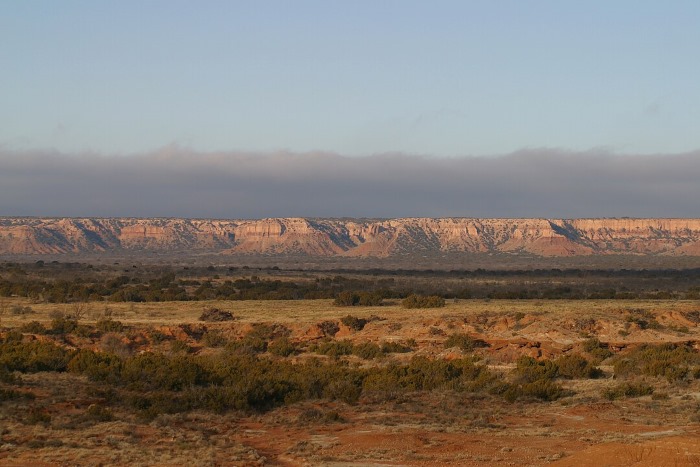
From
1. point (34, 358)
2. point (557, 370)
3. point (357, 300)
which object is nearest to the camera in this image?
point (34, 358)

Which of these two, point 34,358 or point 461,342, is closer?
point 34,358

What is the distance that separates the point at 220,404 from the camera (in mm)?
20359

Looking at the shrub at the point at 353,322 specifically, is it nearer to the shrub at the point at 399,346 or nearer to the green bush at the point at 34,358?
the shrub at the point at 399,346

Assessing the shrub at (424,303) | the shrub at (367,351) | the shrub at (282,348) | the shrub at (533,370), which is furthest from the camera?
the shrub at (424,303)

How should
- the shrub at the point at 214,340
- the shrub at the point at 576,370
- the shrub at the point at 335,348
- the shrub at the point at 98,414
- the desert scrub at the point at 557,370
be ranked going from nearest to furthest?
the shrub at the point at 98,414, the desert scrub at the point at 557,370, the shrub at the point at 576,370, the shrub at the point at 335,348, the shrub at the point at 214,340

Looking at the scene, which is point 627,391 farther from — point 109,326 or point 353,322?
point 109,326

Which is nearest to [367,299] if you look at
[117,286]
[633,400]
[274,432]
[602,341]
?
[602,341]

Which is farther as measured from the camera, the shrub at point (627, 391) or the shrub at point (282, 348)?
the shrub at point (282, 348)

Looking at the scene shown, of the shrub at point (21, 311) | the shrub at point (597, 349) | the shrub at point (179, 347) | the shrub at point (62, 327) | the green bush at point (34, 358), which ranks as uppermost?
the green bush at point (34, 358)

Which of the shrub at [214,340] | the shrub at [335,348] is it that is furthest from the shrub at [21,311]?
the shrub at [335,348]

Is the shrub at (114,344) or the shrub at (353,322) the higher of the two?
the shrub at (353,322)

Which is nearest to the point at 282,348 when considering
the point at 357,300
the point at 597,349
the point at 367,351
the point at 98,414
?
the point at 367,351

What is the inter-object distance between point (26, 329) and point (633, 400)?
2340 cm

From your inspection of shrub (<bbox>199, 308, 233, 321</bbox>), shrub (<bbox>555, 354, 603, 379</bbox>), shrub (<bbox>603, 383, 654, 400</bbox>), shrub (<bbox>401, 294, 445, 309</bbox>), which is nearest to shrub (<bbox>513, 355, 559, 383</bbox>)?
shrub (<bbox>555, 354, 603, 379</bbox>)
